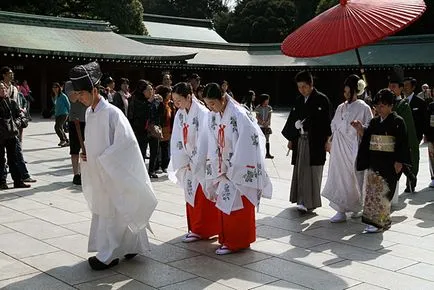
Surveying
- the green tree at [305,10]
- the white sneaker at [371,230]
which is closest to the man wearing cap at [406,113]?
the white sneaker at [371,230]

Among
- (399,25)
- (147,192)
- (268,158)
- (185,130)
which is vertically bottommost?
(268,158)

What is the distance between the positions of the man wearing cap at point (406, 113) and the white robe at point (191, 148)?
308 cm

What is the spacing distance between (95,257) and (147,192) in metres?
0.70

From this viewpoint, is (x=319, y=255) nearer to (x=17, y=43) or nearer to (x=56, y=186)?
(x=56, y=186)

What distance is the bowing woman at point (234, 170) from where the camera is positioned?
4.89m

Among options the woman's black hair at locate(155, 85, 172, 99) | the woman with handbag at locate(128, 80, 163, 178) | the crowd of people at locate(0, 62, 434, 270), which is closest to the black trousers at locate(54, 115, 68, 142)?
the woman's black hair at locate(155, 85, 172, 99)

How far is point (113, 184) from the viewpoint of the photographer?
450cm

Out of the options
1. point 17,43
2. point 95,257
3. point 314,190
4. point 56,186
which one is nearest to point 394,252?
point 314,190

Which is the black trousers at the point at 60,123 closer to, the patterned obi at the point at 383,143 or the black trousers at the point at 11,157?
the black trousers at the point at 11,157

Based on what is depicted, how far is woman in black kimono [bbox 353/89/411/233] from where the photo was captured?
5.60 m

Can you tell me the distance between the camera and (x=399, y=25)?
4.93 meters

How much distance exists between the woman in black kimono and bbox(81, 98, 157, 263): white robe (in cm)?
248

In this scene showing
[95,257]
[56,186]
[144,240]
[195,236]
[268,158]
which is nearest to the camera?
[95,257]

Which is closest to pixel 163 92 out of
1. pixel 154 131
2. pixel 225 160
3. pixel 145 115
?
pixel 145 115
